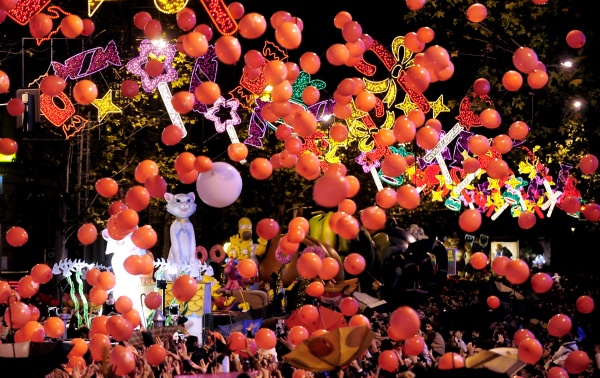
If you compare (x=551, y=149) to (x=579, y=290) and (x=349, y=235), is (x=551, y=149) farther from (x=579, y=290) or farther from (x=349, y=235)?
(x=579, y=290)

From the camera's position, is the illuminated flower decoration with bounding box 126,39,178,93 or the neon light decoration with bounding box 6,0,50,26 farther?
the illuminated flower decoration with bounding box 126,39,178,93

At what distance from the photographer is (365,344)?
7504 millimetres

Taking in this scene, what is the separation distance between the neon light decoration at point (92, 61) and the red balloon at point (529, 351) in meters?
9.24

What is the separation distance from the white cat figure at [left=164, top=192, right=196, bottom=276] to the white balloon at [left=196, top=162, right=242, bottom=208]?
274 inches

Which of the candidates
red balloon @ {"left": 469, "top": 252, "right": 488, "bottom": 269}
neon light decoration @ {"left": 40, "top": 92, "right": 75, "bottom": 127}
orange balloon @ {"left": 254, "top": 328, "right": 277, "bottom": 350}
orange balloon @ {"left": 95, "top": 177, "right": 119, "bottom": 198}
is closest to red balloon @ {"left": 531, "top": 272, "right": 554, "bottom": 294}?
red balloon @ {"left": 469, "top": 252, "right": 488, "bottom": 269}

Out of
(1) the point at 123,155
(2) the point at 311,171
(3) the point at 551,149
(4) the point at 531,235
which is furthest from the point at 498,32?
(4) the point at 531,235

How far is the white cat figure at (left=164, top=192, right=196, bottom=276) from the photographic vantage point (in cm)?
1616

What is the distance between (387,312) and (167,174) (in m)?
9.76

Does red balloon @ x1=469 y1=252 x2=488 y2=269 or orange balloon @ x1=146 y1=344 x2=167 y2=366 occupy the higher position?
orange balloon @ x1=146 y1=344 x2=167 y2=366

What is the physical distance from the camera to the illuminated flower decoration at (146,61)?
13.2 metres

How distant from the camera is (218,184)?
9.13 m

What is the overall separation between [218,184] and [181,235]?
7.28 m

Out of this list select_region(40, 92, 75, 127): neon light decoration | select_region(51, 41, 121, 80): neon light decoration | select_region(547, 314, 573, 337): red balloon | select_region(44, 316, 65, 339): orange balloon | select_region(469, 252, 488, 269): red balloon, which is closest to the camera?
select_region(547, 314, 573, 337): red balloon

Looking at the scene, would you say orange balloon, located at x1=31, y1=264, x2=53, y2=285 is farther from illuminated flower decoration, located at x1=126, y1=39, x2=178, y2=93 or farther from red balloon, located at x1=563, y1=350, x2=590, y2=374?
red balloon, located at x1=563, y1=350, x2=590, y2=374
